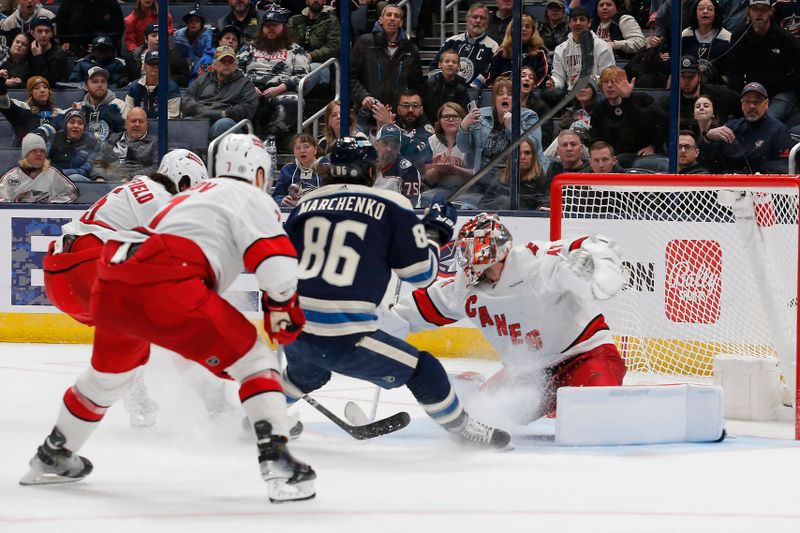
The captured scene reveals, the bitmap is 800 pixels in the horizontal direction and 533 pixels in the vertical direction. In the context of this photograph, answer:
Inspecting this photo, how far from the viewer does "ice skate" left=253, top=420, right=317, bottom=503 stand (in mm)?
3438

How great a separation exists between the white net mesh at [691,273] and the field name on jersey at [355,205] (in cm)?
138

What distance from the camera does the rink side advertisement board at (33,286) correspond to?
24.8 feet

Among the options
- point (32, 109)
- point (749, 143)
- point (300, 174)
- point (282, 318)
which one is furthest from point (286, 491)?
point (32, 109)

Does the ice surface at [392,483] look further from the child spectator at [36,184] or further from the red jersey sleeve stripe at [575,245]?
the child spectator at [36,184]

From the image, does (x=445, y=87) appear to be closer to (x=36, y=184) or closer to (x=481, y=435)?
(x=36, y=184)

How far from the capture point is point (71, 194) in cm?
783

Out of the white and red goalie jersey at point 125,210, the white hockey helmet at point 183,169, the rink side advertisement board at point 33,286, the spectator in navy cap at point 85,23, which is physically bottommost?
the rink side advertisement board at point 33,286

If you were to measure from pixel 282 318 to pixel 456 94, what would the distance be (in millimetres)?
4291

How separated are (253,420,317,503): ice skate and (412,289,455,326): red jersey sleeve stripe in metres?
1.59

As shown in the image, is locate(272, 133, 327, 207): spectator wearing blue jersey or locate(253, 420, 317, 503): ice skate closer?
locate(253, 420, 317, 503): ice skate

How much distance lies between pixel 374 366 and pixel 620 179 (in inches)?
59.5

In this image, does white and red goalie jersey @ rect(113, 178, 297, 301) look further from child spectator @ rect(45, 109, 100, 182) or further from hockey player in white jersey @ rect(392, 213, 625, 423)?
child spectator @ rect(45, 109, 100, 182)

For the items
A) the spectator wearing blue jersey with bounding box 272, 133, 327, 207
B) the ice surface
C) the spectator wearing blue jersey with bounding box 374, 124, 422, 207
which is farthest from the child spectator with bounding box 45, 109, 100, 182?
the ice surface

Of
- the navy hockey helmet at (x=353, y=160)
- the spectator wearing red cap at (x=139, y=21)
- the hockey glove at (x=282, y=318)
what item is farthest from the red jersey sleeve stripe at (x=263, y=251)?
the spectator wearing red cap at (x=139, y=21)
